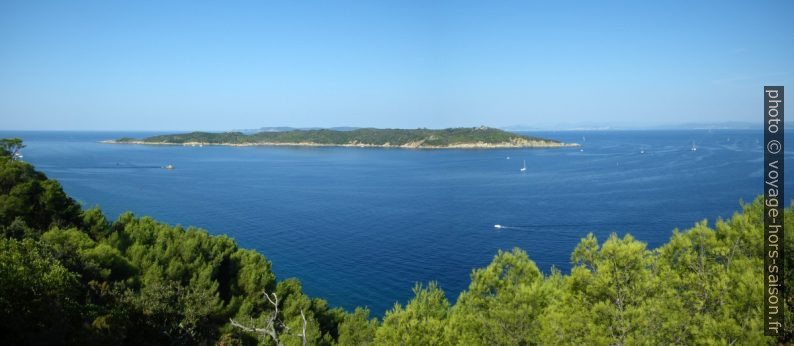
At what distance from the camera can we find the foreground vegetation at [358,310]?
470 inches

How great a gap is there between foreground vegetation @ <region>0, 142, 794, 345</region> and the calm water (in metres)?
12.6

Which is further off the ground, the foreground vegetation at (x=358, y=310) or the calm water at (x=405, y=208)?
the foreground vegetation at (x=358, y=310)

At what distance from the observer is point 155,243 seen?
83.6ft

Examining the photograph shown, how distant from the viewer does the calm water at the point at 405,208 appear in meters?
40.6

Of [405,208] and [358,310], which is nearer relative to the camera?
[358,310]

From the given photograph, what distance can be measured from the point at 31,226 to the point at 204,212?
36680 millimetres

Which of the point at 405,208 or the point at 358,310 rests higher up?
the point at 358,310

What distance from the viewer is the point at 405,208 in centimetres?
6500

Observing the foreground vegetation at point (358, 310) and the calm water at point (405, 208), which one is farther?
the calm water at point (405, 208)

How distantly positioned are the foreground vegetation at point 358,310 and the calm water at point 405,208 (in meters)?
12.6

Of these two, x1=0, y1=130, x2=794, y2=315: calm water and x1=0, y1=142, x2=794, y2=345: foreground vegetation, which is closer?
x1=0, y1=142, x2=794, y2=345: foreground vegetation

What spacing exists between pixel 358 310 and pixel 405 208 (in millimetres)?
41427

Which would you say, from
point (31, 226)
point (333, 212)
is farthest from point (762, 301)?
point (333, 212)

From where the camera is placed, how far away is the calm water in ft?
133
